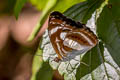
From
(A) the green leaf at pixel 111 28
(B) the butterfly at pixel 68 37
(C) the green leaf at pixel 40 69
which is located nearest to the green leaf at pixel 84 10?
(A) the green leaf at pixel 111 28

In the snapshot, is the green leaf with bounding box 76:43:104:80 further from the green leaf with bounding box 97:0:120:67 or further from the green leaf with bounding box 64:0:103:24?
the green leaf with bounding box 64:0:103:24

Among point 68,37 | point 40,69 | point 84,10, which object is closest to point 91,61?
point 68,37

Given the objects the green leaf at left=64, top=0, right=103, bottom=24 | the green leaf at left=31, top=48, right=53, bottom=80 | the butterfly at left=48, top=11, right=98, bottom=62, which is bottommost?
the green leaf at left=31, top=48, right=53, bottom=80

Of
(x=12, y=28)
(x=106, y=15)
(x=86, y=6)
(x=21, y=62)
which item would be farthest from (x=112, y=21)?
(x=12, y=28)

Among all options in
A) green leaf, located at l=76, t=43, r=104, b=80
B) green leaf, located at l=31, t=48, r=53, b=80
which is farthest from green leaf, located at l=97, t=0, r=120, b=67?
green leaf, located at l=31, t=48, r=53, b=80

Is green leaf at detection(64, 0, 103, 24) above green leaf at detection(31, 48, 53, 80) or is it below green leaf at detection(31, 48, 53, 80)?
above

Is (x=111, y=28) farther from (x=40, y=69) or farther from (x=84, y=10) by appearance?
(x=40, y=69)

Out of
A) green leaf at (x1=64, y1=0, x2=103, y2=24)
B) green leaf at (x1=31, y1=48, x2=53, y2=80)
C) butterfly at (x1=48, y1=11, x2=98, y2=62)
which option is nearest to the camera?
butterfly at (x1=48, y1=11, x2=98, y2=62)
